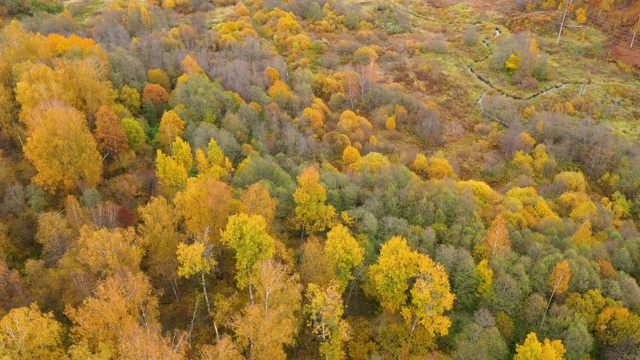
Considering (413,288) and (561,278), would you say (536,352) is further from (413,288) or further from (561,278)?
(561,278)

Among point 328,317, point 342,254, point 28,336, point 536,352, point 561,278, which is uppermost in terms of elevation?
point 28,336

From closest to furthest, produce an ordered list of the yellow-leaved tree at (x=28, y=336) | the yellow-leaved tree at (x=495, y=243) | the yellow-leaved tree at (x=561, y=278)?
the yellow-leaved tree at (x=28, y=336)
the yellow-leaved tree at (x=561, y=278)
the yellow-leaved tree at (x=495, y=243)

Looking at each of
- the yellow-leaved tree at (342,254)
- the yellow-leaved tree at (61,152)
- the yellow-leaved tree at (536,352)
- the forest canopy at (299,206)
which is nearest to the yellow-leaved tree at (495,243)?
the forest canopy at (299,206)

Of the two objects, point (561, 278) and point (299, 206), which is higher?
point (299, 206)

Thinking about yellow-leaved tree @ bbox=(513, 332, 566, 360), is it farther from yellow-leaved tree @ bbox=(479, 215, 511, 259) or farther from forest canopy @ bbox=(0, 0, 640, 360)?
yellow-leaved tree @ bbox=(479, 215, 511, 259)

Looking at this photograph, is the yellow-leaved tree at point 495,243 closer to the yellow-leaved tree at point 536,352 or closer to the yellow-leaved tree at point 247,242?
the yellow-leaved tree at point 536,352

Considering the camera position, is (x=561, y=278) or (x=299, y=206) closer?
(x=561, y=278)

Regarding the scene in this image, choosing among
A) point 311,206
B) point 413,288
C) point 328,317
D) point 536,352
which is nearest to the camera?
point 328,317

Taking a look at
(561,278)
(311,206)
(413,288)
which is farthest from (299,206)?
(561,278)

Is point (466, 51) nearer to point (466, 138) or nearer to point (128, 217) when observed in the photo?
point (466, 138)

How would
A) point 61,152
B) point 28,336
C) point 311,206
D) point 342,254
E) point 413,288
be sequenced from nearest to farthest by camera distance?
1. point 28,336
2. point 342,254
3. point 413,288
4. point 61,152
5. point 311,206

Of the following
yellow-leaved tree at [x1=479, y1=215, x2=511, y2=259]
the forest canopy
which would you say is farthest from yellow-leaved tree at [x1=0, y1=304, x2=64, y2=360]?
yellow-leaved tree at [x1=479, y1=215, x2=511, y2=259]
